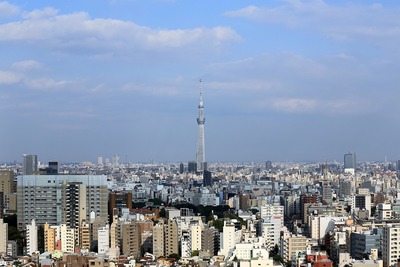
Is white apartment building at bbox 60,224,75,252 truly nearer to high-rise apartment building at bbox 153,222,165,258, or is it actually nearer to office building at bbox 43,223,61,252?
office building at bbox 43,223,61,252

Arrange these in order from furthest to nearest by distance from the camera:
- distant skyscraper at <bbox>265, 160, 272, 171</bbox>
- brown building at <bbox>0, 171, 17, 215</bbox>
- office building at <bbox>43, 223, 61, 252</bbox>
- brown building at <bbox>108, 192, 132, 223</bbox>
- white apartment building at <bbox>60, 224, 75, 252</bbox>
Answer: distant skyscraper at <bbox>265, 160, 272, 171</bbox> < brown building at <bbox>108, 192, 132, 223</bbox> < brown building at <bbox>0, 171, 17, 215</bbox> < white apartment building at <bbox>60, 224, 75, 252</bbox> < office building at <bbox>43, 223, 61, 252</bbox>

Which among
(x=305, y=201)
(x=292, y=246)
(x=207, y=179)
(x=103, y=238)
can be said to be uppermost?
(x=207, y=179)

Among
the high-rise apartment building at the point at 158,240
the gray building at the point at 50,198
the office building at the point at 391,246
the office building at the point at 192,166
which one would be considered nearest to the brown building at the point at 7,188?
the gray building at the point at 50,198

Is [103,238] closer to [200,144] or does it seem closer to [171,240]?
[171,240]

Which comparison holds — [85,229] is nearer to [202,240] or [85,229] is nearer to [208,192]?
[202,240]

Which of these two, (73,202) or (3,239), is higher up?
(73,202)

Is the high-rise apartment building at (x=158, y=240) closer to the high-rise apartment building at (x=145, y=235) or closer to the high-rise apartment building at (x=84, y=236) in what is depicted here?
the high-rise apartment building at (x=145, y=235)

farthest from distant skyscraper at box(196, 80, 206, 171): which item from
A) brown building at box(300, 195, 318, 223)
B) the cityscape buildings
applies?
brown building at box(300, 195, 318, 223)

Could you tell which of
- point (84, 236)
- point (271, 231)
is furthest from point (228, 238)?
point (84, 236)
